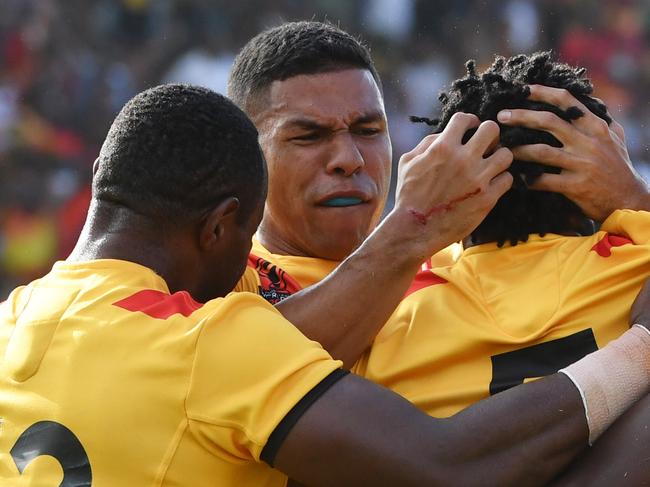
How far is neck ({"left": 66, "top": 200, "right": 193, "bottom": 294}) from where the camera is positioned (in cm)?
236

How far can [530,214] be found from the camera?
8.28ft

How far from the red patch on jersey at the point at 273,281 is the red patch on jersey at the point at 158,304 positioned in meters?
0.93

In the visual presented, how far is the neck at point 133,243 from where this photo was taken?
2.36 metres

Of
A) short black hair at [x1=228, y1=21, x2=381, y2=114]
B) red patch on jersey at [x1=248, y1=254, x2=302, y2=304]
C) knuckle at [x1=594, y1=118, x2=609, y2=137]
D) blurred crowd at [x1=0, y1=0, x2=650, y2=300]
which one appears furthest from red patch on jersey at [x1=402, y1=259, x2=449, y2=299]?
blurred crowd at [x1=0, y1=0, x2=650, y2=300]

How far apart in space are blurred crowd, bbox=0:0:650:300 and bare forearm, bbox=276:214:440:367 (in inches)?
236

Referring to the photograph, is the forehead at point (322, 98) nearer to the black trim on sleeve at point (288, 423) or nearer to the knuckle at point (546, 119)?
the knuckle at point (546, 119)

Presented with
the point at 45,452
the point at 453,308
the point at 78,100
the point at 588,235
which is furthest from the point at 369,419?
the point at 78,100

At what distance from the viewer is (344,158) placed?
3.35 metres

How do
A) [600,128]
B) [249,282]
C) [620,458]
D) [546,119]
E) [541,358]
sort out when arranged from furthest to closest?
1. [249,282]
2. [600,128]
3. [546,119]
4. [541,358]
5. [620,458]

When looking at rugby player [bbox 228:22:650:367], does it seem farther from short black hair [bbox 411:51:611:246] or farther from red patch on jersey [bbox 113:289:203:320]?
red patch on jersey [bbox 113:289:203:320]

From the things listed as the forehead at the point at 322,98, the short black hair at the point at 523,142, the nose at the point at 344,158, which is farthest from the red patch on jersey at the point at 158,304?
the forehead at the point at 322,98

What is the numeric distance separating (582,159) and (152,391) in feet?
3.80

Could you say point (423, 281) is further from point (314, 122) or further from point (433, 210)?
point (314, 122)

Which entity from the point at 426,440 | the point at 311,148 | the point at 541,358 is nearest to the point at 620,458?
the point at 541,358
